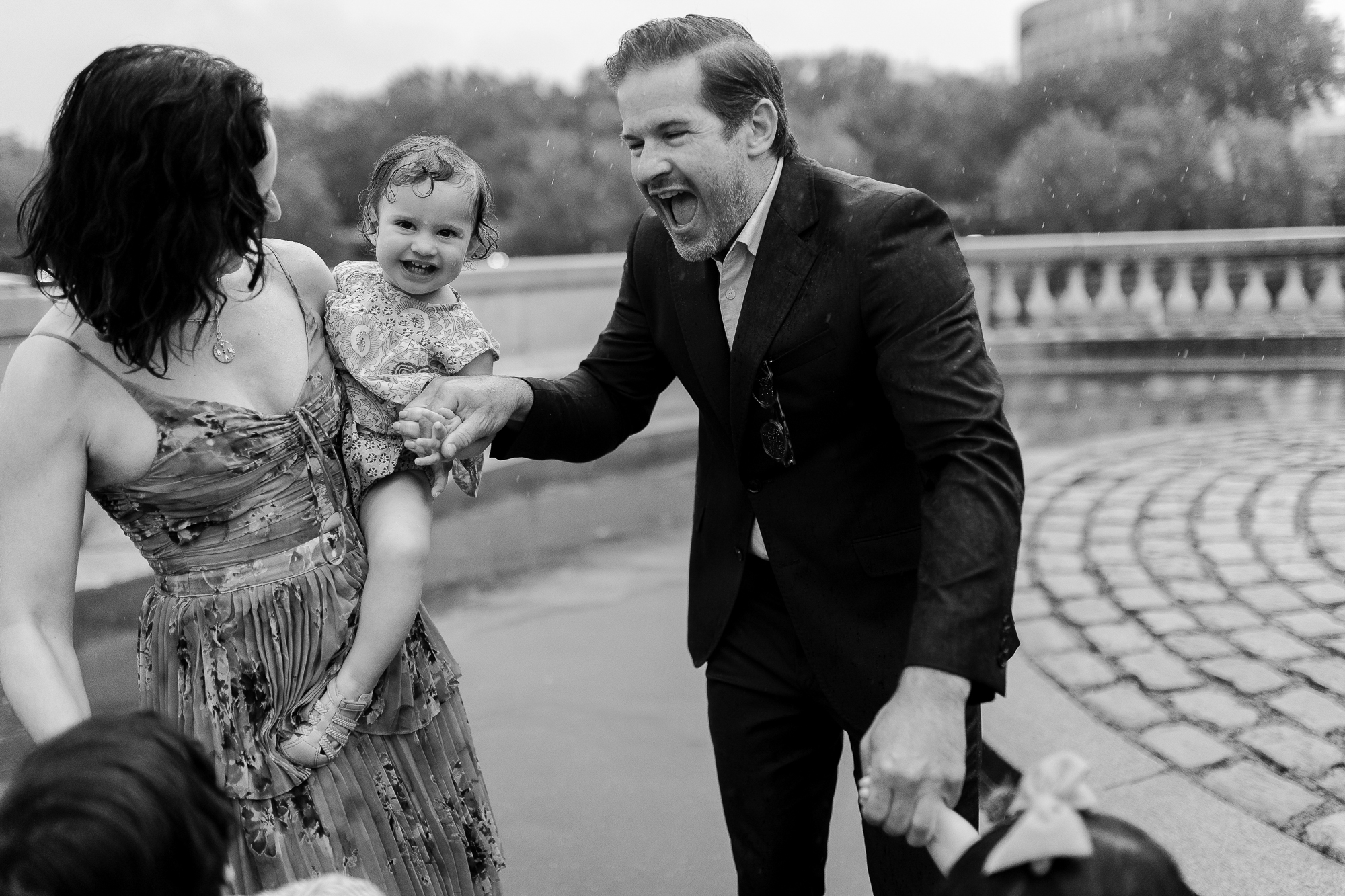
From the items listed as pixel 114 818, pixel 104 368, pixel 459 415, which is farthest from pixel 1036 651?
pixel 114 818

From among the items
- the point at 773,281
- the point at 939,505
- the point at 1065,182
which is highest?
the point at 773,281

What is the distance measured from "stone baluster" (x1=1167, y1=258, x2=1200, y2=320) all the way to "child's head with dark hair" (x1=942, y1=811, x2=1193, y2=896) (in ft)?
39.7

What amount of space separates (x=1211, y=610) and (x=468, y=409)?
380cm

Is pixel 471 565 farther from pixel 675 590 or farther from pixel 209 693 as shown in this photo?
pixel 209 693

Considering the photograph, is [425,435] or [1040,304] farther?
[1040,304]

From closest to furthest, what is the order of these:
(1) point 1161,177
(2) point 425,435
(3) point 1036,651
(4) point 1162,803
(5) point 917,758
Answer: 1. (5) point 917,758
2. (2) point 425,435
3. (4) point 1162,803
4. (3) point 1036,651
5. (1) point 1161,177

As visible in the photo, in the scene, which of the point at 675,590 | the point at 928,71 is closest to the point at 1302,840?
the point at 675,590

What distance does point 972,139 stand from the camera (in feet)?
125

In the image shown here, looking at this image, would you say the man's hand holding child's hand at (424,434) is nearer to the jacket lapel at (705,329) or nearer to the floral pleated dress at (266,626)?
the floral pleated dress at (266,626)

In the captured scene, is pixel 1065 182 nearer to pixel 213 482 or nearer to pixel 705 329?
pixel 705 329

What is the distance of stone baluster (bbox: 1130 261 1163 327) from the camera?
12.5 meters

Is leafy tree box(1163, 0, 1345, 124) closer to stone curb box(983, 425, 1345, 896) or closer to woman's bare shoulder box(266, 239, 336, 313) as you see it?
stone curb box(983, 425, 1345, 896)

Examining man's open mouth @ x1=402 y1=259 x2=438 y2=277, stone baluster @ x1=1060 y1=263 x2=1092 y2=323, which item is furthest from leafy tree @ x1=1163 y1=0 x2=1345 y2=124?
man's open mouth @ x1=402 y1=259 x2=438 y2=277

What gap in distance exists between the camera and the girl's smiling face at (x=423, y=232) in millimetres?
2436
